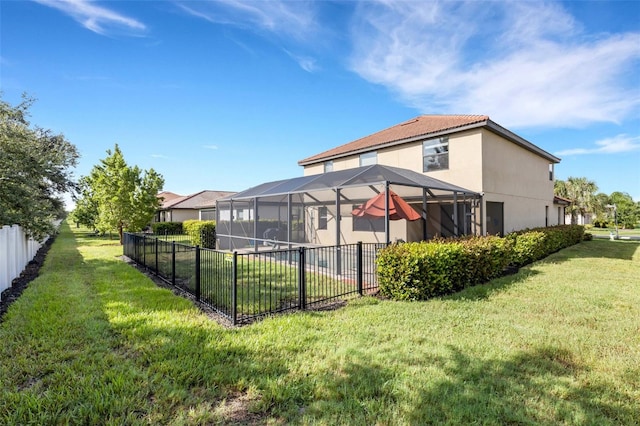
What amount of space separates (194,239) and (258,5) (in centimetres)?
1500

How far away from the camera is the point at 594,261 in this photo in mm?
11812

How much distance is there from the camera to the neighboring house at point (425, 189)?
35.7ft

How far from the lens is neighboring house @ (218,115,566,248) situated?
10.9 metres

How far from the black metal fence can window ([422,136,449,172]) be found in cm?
684

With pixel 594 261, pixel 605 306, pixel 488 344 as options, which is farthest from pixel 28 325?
pixel 594 261

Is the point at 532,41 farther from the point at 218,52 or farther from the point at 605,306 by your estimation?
the point at 218,52

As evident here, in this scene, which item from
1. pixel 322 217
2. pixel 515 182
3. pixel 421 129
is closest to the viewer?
pixel 421 129

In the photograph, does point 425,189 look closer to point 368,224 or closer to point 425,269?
point 425,269

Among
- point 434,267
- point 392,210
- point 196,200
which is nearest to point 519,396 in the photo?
point 434,267

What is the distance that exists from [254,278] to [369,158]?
1045 centimetres

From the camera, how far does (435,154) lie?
13062 mm

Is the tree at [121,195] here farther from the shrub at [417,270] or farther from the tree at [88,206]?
the shrub at [417,270]

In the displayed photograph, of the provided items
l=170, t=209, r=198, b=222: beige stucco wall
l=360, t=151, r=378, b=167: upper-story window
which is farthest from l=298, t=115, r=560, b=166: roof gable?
l=170, t=209, r=198, b=222: beige stucco wall

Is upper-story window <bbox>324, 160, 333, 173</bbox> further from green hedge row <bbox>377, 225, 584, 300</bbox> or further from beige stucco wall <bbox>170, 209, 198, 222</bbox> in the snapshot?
beige stucco wall <bbox>170, 209, 198, 222</bbox>
